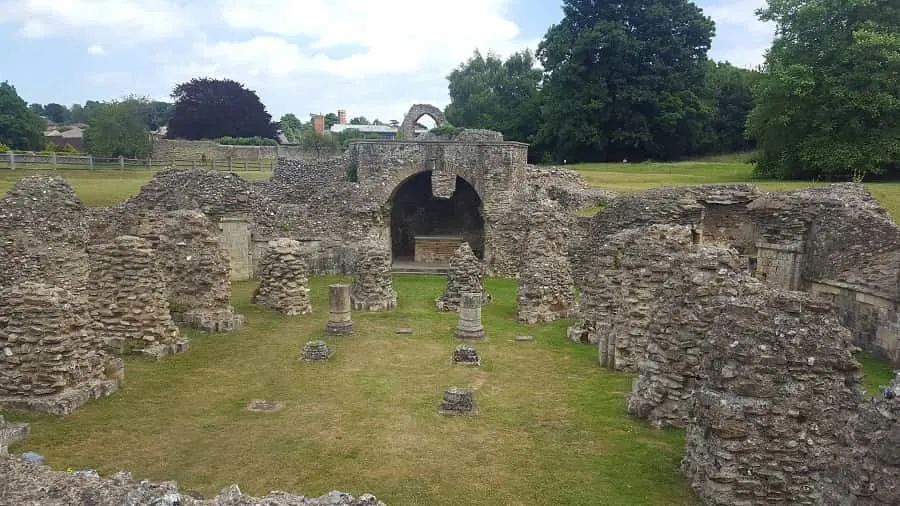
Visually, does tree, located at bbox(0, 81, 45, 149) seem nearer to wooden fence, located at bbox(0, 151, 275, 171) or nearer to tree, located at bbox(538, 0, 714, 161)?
wooden fence, located at bbox(0, 151, 275, 171)

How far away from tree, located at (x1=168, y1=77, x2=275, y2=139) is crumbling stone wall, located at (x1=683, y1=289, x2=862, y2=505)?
48.6 meters

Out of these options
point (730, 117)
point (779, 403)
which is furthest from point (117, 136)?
point (779, 403)

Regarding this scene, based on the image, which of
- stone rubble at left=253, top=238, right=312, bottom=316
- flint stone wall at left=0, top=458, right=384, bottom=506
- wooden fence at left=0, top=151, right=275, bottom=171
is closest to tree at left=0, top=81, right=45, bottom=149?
wooden fence at left=0, top=151, right=275, bottom=171

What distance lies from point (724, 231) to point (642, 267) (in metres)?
6.41

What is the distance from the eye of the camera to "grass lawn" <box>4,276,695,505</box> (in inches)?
284

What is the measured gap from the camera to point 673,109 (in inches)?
1428

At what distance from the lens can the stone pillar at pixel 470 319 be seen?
44.7ft

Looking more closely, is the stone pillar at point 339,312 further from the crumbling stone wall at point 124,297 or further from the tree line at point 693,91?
the tree line at point 693,91

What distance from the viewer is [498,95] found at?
50781 millimetres

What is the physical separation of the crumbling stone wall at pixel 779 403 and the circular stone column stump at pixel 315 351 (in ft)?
24.6

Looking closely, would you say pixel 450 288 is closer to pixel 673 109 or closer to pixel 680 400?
pixel 680 400

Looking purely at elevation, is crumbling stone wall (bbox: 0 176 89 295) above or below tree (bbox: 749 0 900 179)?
below

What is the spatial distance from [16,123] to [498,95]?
34824 millimetres

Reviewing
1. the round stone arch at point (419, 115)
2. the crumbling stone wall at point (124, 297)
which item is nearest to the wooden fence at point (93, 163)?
the round stone arch at point (419, 115)
